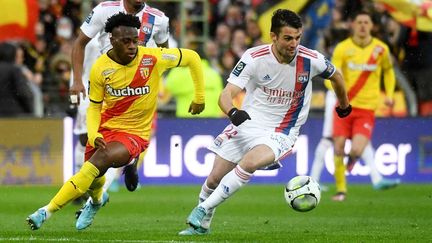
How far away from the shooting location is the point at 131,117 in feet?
38.2

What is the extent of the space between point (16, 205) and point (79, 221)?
3767mm

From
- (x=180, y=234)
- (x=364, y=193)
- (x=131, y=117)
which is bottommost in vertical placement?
(x=364, y=193)

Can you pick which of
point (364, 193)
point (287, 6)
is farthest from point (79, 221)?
point (287, 6)

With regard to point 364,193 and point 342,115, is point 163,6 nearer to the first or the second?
point 364,193

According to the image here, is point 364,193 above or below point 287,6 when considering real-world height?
below

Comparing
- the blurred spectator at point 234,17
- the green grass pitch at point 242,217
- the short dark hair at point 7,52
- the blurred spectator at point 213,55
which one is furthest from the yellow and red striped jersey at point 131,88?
the blurred spectator at point 234,17

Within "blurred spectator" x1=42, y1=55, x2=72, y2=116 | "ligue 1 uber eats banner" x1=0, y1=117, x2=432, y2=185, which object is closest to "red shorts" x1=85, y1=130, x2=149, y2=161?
"ligue 1 uber eats banner" x1=0, y1=117, x2=432, y2=185

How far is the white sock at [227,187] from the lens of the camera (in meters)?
11.2

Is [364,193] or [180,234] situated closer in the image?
[180,234]

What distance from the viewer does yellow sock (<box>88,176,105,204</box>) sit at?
1180cm

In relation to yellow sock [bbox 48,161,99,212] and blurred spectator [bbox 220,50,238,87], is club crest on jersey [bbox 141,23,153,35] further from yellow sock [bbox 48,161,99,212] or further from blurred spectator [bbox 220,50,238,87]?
blurred spectator [bbox 220,50,238,87]

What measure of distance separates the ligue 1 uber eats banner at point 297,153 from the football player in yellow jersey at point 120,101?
714cm

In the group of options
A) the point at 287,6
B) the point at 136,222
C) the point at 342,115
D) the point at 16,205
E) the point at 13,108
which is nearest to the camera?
the point at 342,115

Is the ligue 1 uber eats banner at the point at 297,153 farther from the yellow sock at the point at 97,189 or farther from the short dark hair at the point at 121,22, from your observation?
the short dark hair at the point at 121,22
